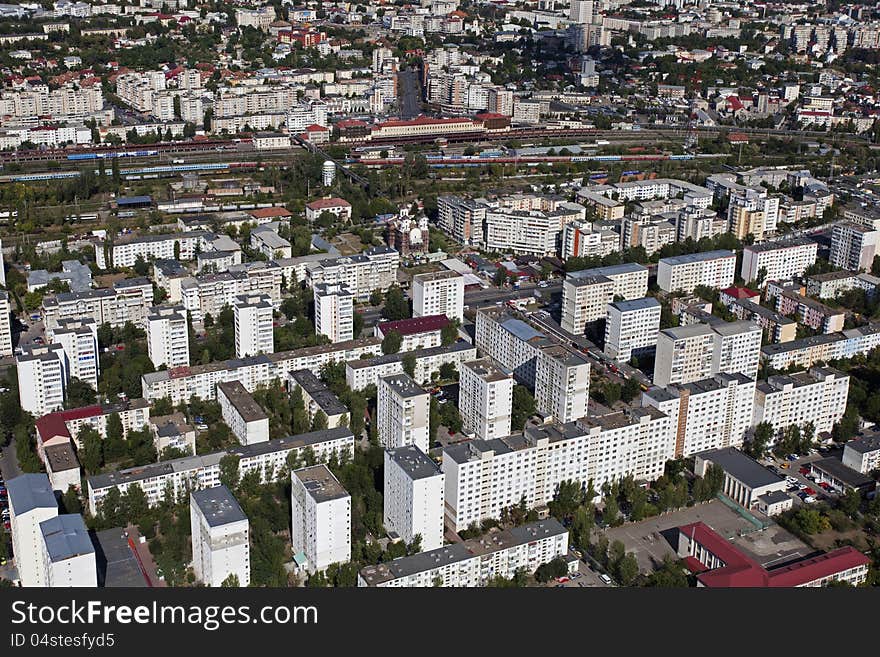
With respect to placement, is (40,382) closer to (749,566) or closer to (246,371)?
(246,371)

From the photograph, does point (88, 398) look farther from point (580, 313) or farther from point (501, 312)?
point (580, 313)

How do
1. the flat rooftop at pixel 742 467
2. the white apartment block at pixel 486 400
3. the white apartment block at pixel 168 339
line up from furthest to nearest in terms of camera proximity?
the white apartment block at pixel 168 339 < the white apartment block at pixel 486 400 < the flat rooftop at pixel 742 467

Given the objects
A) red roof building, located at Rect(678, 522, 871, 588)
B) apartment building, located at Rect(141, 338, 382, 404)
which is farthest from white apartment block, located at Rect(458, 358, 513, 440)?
red roof building, located at Rect(678, 522, 871, 588)

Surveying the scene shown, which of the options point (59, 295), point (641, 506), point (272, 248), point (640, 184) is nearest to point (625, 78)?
point (640, 184)

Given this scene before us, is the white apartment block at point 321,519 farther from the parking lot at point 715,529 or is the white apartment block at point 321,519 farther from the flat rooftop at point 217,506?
the parking lot at point 715,529

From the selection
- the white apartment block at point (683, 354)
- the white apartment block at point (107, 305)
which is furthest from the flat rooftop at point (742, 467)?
the white apartment block at point (107, 305)
